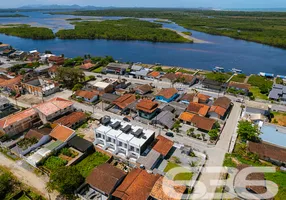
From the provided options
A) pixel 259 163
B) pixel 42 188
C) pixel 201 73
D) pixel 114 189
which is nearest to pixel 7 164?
pixel 42 188

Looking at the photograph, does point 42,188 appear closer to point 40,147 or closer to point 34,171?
point 34,171

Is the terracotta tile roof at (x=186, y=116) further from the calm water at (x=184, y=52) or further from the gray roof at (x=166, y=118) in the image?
the calm water at (x=184, y=52)

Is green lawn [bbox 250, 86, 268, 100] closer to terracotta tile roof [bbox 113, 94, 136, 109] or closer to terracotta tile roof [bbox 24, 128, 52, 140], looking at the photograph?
terracotta tile roof [bbox 113, 94, 136, 109]

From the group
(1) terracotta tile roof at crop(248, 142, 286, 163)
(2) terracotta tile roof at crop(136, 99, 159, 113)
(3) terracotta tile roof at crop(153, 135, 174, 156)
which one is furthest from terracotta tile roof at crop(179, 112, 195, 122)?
(1) terracotta tile roof at crop(248, 142, 286, 163)

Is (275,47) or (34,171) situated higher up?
(275,47)

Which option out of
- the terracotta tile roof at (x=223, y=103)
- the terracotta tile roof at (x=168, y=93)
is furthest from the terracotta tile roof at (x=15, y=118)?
the terracotta tile roof at (x=223, y=103)

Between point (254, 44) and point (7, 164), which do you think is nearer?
point (7, 164)
